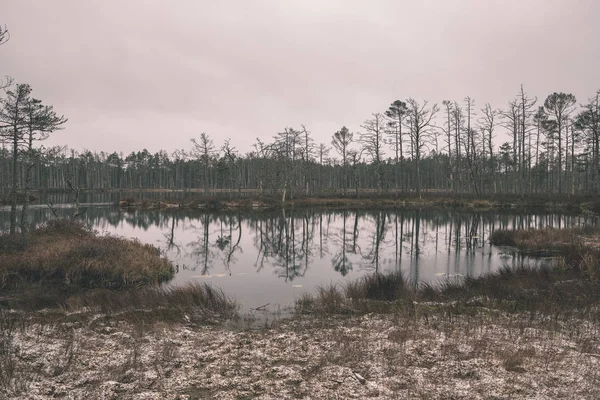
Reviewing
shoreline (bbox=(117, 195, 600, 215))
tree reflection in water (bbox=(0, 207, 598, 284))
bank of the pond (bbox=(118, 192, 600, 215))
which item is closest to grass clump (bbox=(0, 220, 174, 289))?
tree reflection in water (bbox=(0, 207, 598, 284))

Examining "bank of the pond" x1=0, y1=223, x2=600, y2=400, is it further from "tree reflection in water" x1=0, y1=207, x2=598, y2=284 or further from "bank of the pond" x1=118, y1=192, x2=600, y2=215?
"bank of the pond" x1=118, y1=192, x2=600, y2=215

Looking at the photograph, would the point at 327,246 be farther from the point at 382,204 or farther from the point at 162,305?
the point at 382,204

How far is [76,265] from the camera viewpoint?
14.1 metres

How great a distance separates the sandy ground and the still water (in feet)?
12.4

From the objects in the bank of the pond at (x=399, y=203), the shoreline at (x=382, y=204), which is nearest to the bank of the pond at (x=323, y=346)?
the shoreline at (x=382, y=204)

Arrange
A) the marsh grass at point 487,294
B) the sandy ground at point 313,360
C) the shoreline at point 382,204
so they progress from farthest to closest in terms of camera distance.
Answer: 1. the shoreline at point 382,204
2. the marsh grass at point 487,294
3. the sandy ground at point 313,360

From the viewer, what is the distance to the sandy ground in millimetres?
5391

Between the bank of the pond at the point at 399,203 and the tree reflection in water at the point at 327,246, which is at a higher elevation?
the bank of the pond at the point at 399,203

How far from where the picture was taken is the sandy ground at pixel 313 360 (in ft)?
17.7

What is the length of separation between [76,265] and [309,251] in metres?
12.2

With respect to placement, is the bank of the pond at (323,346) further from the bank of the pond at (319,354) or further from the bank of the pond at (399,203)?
the bank of the pond at (399,203)

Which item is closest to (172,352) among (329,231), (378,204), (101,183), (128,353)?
(128,353)

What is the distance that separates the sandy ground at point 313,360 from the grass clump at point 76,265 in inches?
219

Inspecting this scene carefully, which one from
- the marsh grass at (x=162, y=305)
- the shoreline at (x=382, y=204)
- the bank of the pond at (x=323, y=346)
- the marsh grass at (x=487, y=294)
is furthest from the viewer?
the shoreline at (x=382, y=204)
